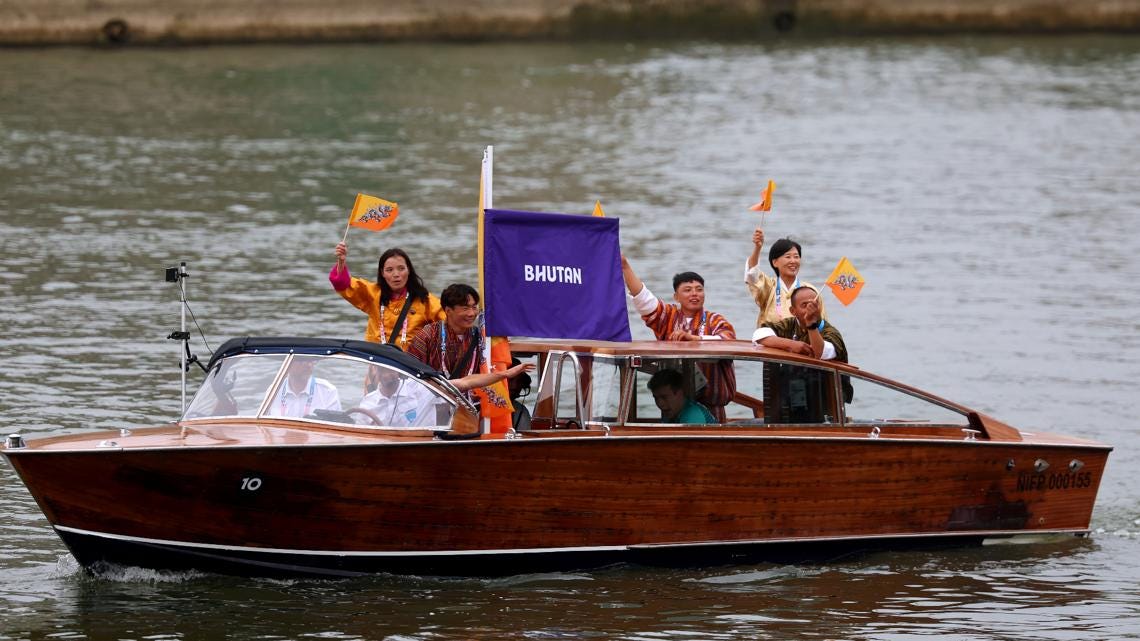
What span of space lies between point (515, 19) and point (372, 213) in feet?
124

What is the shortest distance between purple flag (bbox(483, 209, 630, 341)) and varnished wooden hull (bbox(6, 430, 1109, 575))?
81 centimetres

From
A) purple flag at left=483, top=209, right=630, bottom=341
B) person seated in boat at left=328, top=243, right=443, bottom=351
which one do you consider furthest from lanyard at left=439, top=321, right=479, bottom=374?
purple flag at left=483, top=209, right=630, bottom=341

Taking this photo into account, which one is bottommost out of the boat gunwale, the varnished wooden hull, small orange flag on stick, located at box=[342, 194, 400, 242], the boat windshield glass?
the varnished wooden hull

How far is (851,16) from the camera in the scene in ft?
171

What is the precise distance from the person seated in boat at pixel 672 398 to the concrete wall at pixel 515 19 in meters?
38.4

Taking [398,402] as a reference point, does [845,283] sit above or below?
above

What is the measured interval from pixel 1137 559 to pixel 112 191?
20717 mm

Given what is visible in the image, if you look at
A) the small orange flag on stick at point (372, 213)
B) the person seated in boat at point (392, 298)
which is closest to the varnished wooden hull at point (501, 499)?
the person seated in boat at point (392, 298)

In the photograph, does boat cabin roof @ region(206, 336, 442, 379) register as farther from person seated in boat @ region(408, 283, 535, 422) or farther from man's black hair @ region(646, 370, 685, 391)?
man's black hair @ region(646, 370, 685, 391)

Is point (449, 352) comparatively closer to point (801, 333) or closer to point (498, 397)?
point (498, 397)

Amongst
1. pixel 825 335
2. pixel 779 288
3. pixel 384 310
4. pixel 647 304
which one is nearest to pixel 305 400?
A: pixel 384 310

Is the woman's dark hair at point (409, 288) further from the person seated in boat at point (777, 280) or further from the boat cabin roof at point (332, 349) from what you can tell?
the person seated in boat at point (777, 280)

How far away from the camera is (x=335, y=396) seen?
12219 millimetres

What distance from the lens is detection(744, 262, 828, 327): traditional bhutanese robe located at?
1395 centimetres
